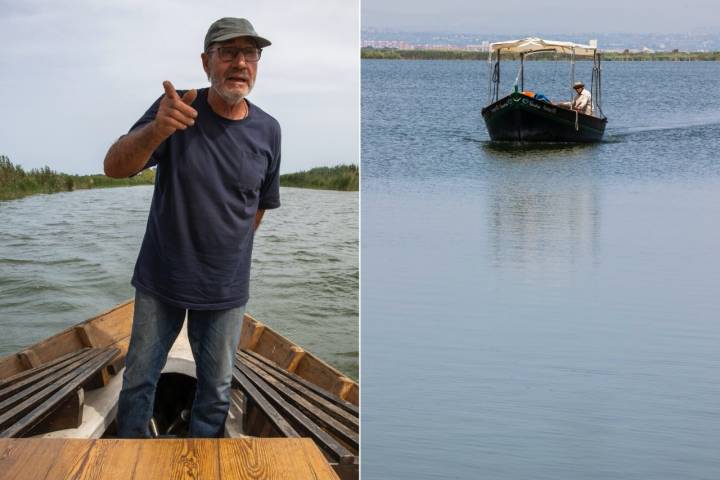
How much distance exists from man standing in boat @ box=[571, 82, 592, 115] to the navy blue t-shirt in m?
8.32

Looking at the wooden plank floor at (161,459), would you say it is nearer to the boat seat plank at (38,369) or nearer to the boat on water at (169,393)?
the boat on water at (169,393)

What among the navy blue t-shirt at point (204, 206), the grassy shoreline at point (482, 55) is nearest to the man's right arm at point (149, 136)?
the navy blue t-shirt at point (204, 206)

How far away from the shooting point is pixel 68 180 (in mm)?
3488

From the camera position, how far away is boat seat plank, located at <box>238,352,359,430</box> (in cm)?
313

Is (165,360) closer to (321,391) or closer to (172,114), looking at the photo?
(172,114)

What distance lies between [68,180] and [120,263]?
36 centimetres

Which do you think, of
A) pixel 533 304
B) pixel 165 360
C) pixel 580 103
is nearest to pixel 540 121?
pixel 580 103

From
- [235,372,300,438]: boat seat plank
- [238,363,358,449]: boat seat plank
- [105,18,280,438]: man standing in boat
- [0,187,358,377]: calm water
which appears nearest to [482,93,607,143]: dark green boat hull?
[0,187,358,377]: calm water

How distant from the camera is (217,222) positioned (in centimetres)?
259

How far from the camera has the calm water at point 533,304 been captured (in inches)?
192

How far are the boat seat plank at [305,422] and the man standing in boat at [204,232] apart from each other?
293 mm

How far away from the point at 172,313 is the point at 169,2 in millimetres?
1167

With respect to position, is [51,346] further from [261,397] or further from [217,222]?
[217,222]

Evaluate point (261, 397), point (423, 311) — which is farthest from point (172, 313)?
point (423, 311)
